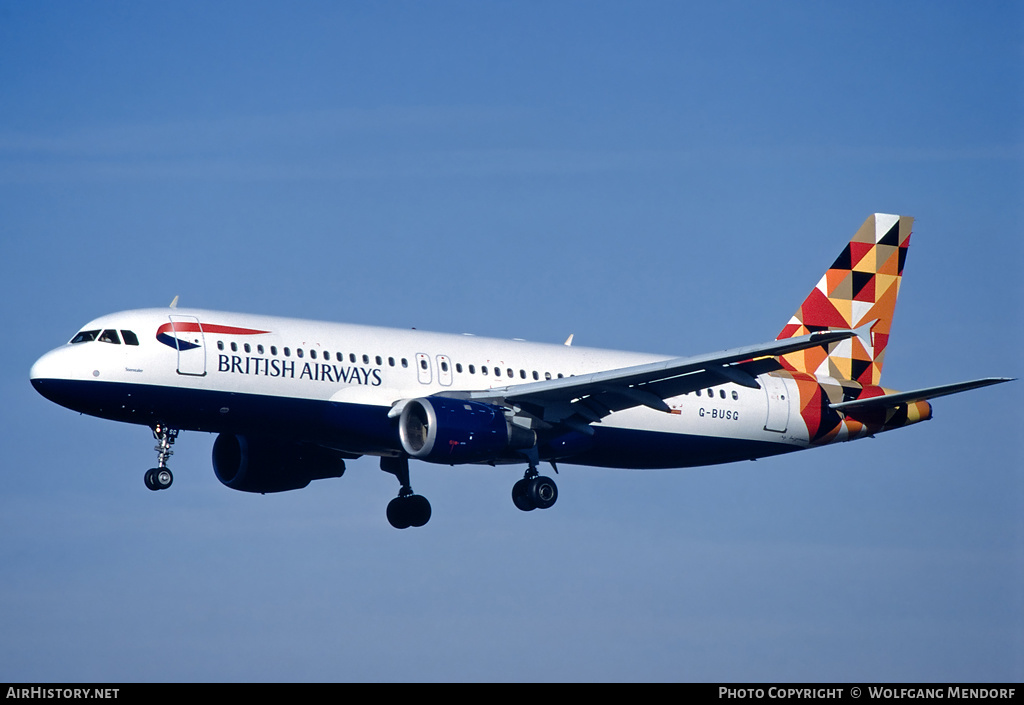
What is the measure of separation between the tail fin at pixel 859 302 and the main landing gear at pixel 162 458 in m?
20.4

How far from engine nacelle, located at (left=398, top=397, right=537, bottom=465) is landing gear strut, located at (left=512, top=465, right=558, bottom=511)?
2575mm

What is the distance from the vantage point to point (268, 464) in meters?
47.8

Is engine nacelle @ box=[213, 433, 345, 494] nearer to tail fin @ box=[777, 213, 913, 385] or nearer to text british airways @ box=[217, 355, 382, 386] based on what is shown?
text british airways @ box=[217, 355, 382, 386]

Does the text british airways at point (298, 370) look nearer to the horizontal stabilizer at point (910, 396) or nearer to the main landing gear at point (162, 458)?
the main landing gear at point (162, 458)

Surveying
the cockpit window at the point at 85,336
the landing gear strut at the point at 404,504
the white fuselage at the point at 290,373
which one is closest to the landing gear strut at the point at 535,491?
the white fuselage at the point at 290,373

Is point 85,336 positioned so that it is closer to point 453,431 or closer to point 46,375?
point 46,375

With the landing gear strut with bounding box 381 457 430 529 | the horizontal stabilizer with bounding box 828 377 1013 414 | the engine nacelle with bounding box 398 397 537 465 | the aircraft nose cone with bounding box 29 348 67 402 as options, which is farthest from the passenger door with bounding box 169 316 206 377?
the horizontal stabilizer with bounding box 828 377 1013 414

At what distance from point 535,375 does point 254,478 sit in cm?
903

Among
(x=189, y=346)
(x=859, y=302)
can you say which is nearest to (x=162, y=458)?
(x=189, y=346)

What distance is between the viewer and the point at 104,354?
4119 cm

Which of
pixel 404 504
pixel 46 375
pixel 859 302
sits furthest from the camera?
pixel 859 302

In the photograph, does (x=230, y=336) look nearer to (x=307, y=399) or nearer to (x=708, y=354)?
(x=307, y=399)

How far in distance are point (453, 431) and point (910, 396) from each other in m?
13.1
